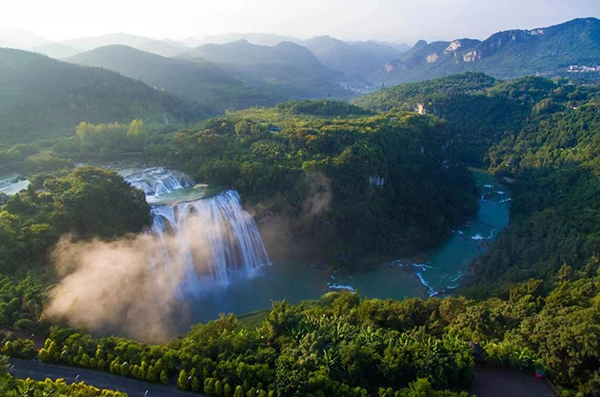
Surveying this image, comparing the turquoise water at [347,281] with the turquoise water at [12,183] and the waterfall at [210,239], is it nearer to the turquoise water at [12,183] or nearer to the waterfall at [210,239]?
the waterfall at [210,239]

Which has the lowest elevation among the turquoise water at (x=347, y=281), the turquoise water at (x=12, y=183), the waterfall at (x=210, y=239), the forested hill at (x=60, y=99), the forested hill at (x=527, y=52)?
the turquoise water at (x=347, y=281)

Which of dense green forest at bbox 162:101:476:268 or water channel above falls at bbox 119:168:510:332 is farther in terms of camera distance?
dense green forest at bbox 162:101:476:268

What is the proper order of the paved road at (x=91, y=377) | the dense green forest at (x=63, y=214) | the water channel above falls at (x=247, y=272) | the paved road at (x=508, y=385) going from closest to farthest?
the paved road at (x=91, y=377) < the paved road at (x=508, y=385) < the dense green forest at (x=63, y=214) < the water channel above falls at (x=247, y=272)

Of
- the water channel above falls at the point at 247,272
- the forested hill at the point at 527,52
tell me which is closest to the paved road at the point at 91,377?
the water channel above falls at the point at 247,272

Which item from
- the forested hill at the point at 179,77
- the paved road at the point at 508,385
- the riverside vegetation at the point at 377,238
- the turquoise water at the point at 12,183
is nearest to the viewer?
the paved road at the point at 508,385

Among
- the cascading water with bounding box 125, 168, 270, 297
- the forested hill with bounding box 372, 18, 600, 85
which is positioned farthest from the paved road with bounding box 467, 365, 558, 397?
the forested hill with bounding box 372, 18, 600, 85

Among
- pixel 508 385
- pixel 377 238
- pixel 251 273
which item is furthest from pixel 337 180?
pixel 508 385

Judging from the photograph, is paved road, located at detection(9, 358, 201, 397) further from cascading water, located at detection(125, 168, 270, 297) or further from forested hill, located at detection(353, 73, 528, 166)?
forested hill, located at detection(353, 73, 528, 166)
